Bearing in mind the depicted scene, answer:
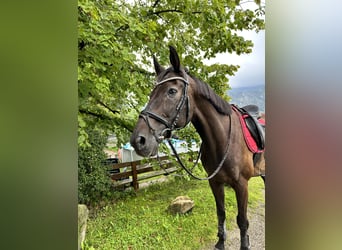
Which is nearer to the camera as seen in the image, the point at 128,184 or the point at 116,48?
the point at 116,48

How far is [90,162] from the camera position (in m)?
1.27

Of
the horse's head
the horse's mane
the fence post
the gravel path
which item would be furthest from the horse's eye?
the gravel path

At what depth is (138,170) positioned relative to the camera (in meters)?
1.26

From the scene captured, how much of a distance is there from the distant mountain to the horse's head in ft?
0.83

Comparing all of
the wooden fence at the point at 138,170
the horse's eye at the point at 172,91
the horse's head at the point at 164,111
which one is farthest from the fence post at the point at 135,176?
the horse's eye at the point at 172,91

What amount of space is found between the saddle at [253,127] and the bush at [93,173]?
684 millimetres

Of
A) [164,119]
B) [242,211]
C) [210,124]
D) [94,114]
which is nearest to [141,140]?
[164,119]

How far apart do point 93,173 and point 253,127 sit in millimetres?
810

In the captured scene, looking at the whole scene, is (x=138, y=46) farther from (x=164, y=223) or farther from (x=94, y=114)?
(x=164, y=223)

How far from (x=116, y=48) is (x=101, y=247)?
914 mm

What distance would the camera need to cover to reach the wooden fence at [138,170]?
122 centimetres

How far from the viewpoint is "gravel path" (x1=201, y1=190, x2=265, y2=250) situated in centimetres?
106
